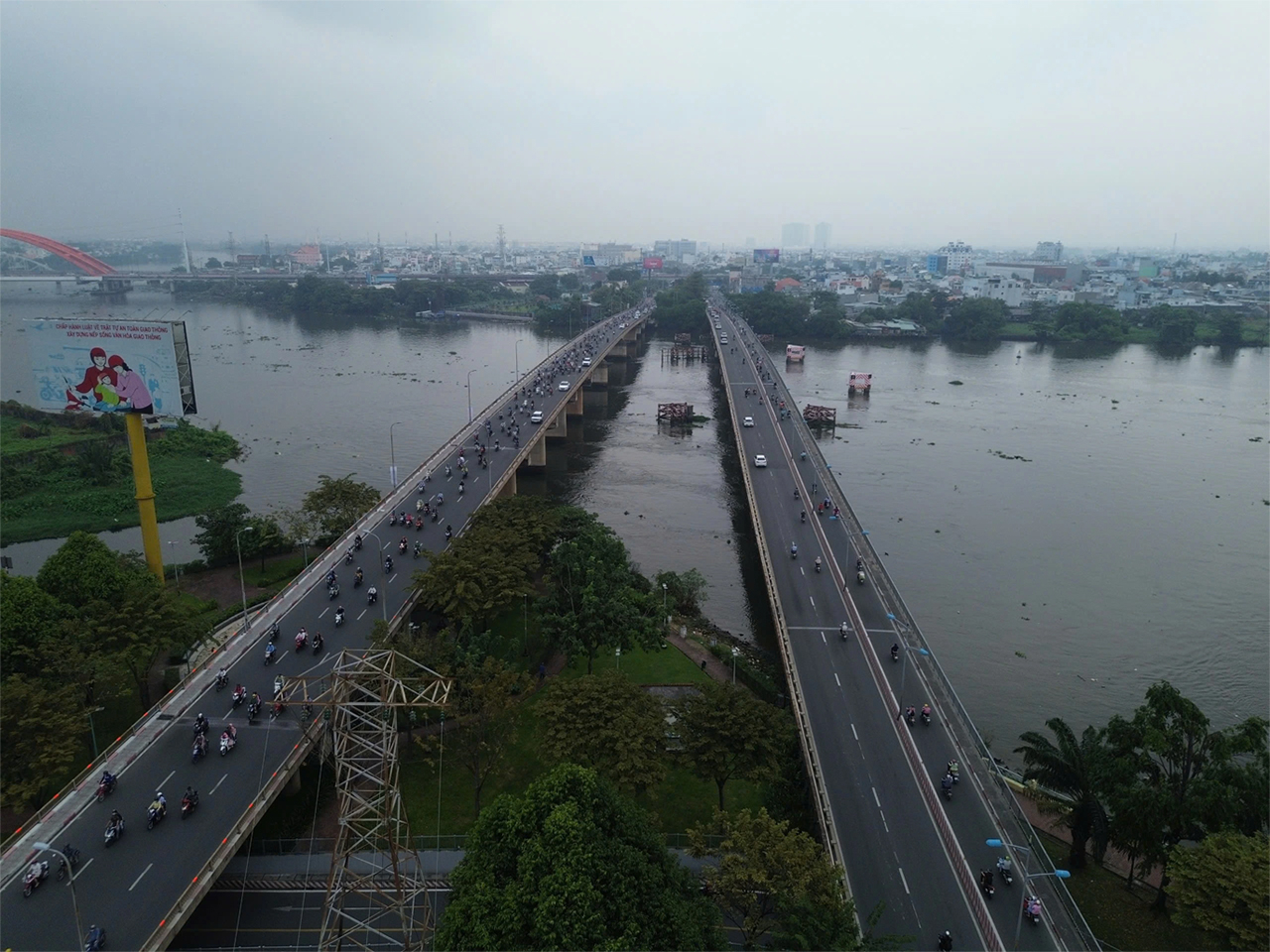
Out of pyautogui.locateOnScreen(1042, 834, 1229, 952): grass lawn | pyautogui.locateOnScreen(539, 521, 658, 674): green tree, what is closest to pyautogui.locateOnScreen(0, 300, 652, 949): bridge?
pyautogui.locateOnScreen(539, 521, 658, 674): green tree

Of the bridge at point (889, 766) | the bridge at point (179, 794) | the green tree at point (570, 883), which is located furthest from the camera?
the bridge at point (889, 766)

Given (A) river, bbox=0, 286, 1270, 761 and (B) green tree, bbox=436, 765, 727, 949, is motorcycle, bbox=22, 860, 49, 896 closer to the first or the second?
(B) green tree, bbox=436, 765, 727, 949

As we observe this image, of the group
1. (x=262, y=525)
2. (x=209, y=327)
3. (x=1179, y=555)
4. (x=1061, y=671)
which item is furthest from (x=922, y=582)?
(x=209, y=327)

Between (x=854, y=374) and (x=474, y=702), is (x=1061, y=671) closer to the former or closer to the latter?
(x=474, y=702)

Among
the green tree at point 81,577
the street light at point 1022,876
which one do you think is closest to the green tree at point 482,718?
the street light at point 1022,876

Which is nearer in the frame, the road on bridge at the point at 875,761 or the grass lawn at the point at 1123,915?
the road on bridge at the point at 875,761

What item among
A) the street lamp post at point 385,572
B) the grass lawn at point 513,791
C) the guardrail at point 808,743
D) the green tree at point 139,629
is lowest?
the grass lawn at point 513,791

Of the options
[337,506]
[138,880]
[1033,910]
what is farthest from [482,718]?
[337,506]

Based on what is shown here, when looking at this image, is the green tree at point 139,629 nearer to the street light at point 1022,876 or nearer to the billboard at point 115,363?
the billboard at point 115,363
